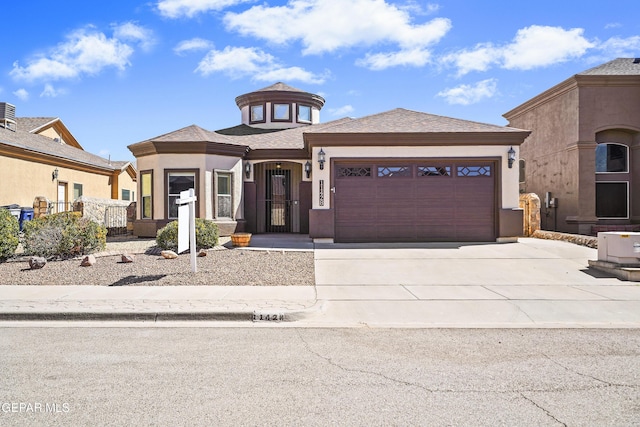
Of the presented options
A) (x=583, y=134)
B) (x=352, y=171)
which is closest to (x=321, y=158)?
(x=352, y=171)

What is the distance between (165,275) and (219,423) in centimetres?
658

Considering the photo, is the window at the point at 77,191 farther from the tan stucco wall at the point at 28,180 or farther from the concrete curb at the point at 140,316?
the concrete curb at the point at 140,316

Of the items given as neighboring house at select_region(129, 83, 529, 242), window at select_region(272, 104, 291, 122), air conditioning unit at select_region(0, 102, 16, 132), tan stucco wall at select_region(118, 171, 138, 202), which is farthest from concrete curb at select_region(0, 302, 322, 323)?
tan stucco wall at select_region(118, 171, 138, 202)

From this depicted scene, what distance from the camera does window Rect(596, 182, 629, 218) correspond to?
18344 mm

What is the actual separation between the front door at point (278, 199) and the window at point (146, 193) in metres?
4.76

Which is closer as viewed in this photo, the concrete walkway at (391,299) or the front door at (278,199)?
the concrete walkway at (391,299)

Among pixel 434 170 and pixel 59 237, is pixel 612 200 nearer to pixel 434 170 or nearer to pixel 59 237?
pixel 434 170

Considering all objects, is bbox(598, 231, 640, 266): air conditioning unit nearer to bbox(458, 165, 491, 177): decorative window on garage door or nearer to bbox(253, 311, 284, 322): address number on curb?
bbox(458, 165, 491, 177): decorative window on garage door

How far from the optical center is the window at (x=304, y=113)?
2338 cm

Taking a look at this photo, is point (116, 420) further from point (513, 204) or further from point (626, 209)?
point (626, 209)

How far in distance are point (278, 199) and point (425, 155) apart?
22.9ft

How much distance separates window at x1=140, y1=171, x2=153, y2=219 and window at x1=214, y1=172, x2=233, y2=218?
254 cm

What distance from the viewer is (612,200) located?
18344 millimetres

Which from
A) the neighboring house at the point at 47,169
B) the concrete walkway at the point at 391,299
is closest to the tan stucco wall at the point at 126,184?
the neighboring house at the point at 47,169
